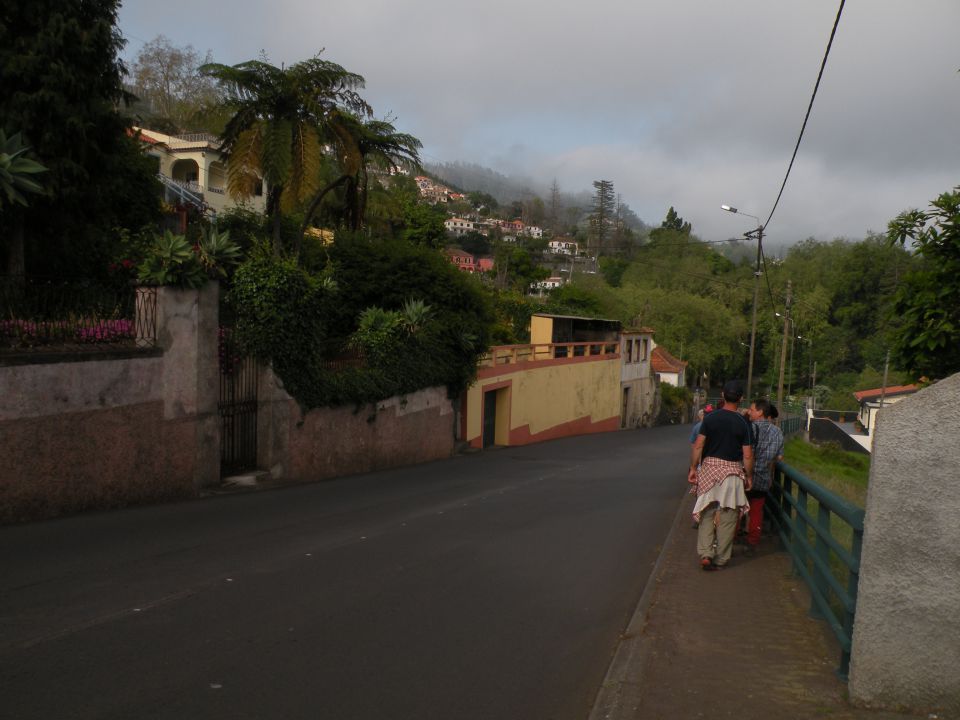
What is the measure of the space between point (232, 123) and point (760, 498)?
16.1 meters

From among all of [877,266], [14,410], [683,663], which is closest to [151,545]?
[14,410]

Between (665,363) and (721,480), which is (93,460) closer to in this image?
(721,480)

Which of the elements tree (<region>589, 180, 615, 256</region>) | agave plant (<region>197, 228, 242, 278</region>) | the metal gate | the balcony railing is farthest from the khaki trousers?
tree (<region>589, 180, 615, 256</region>)

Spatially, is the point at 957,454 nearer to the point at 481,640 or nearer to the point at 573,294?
the point at 481,640

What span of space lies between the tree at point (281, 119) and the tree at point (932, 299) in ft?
43.2

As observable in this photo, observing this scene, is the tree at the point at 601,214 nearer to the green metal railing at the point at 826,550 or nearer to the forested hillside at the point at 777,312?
the forested hillside at the point at 777,312

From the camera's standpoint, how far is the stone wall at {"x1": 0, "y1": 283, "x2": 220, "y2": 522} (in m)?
10.3

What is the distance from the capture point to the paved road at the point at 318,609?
195 inches

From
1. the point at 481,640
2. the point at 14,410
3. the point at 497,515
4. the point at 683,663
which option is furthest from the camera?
the point at 497,515

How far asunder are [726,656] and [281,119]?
1743cm

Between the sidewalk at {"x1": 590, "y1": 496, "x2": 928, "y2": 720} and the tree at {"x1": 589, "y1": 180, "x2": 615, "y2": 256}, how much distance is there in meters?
155

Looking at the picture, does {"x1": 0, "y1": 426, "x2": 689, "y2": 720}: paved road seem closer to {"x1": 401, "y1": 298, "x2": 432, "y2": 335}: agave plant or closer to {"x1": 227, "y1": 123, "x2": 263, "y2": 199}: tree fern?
{"x1": 401, "y1": 298, "x2": 432, "y2": 335}: agave plant

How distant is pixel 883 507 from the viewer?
14.6 feet

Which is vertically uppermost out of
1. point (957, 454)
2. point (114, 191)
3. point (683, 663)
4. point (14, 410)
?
point (114, 191)
